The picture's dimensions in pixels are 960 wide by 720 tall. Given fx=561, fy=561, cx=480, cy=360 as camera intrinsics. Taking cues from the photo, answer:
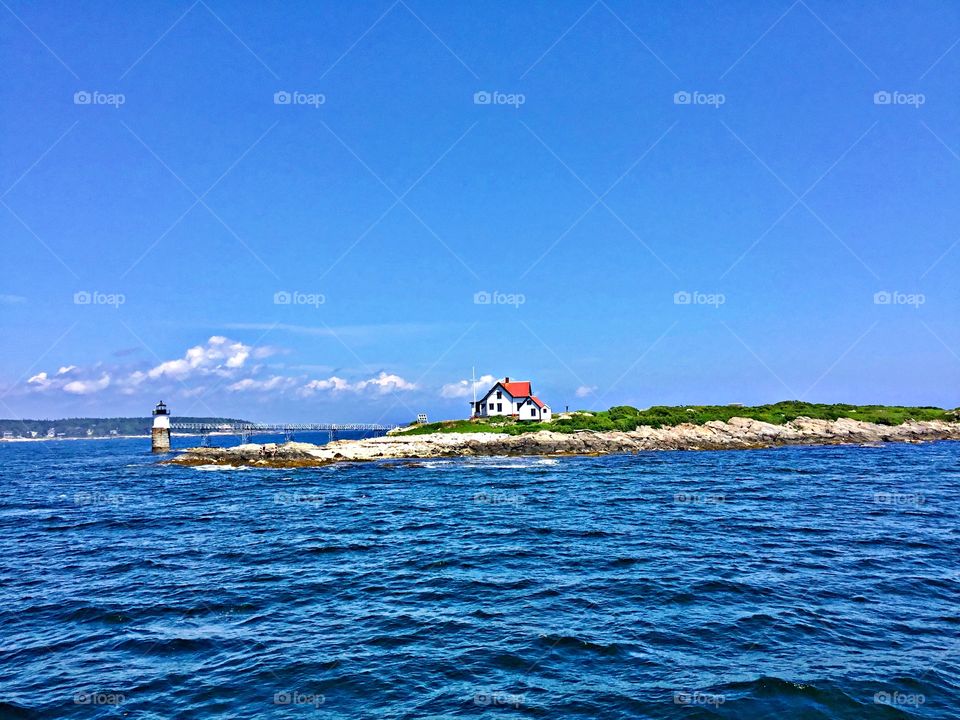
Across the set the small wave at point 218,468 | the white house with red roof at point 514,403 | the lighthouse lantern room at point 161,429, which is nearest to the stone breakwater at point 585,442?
the small wave at point 218,468

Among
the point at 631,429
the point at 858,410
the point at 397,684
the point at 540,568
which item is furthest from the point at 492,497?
the point at 858,410

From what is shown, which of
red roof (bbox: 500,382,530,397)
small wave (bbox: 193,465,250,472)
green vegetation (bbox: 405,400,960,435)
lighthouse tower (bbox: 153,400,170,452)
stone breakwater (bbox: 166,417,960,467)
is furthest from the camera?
lighthouse tower (bbox: 153,400,170,452)

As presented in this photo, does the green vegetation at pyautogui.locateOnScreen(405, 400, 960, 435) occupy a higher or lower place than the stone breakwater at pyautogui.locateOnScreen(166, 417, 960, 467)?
higher

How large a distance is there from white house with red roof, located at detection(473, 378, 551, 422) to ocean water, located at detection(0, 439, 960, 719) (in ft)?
184

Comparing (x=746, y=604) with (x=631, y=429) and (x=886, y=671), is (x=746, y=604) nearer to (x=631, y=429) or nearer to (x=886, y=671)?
(x=886, y=671)

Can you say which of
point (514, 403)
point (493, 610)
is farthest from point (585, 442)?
point (493, 610)

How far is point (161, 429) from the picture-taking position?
11062 cm

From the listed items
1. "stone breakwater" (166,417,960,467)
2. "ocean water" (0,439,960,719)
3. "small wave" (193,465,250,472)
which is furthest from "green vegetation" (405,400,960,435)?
"ocean water" (0,439,960,719)

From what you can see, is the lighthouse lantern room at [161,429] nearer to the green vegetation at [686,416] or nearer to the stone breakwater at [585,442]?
the stone breakwater at [585,442]

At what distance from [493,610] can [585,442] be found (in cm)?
6205

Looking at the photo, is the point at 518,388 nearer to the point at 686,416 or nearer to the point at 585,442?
the point at 585,442

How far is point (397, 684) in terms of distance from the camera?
499 inches

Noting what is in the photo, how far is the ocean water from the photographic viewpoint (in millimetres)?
12133

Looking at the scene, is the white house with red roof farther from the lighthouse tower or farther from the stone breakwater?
the lighthouse tower
